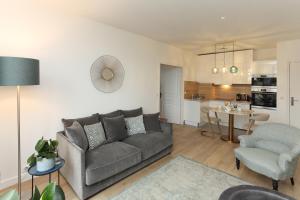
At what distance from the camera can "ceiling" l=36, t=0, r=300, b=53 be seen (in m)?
2.68

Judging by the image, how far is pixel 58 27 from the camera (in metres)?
2.89

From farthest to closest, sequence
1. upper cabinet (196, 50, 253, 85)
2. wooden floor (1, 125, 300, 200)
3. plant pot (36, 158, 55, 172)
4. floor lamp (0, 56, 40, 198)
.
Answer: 1. upper cabinet (196, 50, 253, 85)
2. wooden floor (1, 125, 300, 200)
3. plant pot (36, 158, 55, 172)
4. floor lamp (0, 56, 40, 198)

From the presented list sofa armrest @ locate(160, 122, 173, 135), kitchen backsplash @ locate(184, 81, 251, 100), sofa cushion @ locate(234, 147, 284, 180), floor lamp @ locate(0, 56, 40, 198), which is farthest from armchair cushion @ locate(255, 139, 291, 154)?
floor lamp @ locate(0, 56, 40, 198)

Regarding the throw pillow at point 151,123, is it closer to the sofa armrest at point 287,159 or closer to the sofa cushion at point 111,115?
the sofa cushion at point 111,115

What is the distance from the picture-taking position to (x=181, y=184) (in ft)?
8.41

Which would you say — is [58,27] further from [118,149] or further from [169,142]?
[169,142]

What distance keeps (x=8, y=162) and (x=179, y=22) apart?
3.69 m

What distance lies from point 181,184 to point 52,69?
2.72 m

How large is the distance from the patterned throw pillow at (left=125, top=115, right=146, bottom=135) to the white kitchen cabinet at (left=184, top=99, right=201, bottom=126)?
9.34 ft

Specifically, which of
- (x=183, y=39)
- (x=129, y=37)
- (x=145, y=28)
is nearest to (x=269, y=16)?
(x=183, y=39)

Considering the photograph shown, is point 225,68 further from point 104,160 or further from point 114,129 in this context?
point 104,160

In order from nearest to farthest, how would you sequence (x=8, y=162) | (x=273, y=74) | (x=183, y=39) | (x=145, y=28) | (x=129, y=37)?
(x=8, y=162), (x=145, y=28), (x=129, y=37), (x=183, y=39), (x=273, y=74)

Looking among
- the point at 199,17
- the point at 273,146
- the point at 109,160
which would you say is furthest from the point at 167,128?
the point at 199,17

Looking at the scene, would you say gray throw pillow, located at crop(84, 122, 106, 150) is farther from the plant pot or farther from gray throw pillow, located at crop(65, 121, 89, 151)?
the plant pot
